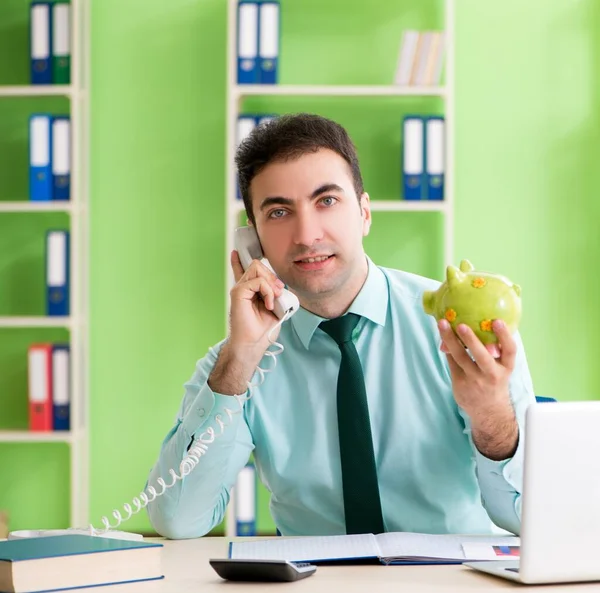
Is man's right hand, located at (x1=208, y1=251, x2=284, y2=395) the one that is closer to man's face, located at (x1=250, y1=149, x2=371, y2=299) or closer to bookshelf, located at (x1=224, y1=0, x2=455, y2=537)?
man's face, located at (x1=250, y1=149, x2=371, y2=299)

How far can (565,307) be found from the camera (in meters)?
3.64

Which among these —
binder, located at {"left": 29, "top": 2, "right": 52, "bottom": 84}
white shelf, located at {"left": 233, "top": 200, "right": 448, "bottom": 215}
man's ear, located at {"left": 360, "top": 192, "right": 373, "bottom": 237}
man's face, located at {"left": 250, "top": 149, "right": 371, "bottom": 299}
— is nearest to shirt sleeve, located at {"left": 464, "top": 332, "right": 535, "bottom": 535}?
man's face, located at {"left": 250, "top": 149, "right": 371, "bottom": 299}

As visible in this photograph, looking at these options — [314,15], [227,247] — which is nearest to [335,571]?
[227,247]

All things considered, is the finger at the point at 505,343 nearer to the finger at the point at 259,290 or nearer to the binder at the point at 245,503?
the finger at the point at 259,290

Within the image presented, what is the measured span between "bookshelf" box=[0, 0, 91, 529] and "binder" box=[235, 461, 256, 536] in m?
0.64

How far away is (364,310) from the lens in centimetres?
194

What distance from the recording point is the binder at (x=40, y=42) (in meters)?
3.50

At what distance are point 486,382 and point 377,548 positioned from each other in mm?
324

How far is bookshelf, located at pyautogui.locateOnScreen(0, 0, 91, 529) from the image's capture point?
11.4 feet

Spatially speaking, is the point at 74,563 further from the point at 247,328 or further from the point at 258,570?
the point at 247,328

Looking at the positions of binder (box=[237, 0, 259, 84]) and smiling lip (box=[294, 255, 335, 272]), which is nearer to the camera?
smiling lip (box=[294, 255, 335, 272])

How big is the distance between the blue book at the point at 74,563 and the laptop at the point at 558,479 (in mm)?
525

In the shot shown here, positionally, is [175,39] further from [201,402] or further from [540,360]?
[201,402]

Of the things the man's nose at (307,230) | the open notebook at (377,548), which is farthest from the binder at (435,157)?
the open notebook at (377,548)
